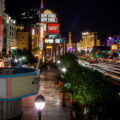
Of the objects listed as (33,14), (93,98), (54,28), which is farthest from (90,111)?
(33,14)

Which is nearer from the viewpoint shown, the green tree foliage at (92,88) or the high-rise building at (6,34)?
the green tree foliage at (92,88)

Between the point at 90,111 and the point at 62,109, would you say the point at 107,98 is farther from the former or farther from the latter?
the point at 62,109

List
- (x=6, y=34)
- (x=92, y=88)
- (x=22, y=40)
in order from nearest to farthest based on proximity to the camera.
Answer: (x=92, y=88) → (x=6, y=34) → (x=22, y=40)

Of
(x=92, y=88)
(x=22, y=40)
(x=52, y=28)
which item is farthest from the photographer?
(x=52, y=28)

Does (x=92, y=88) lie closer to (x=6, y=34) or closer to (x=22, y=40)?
(x=6, y=34)

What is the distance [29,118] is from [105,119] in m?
5.71

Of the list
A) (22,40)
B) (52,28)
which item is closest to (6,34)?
(22,40)

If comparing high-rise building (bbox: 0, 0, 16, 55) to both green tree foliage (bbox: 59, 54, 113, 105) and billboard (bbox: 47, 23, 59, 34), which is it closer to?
billboard (bbox: 47, 23, 59, 34)

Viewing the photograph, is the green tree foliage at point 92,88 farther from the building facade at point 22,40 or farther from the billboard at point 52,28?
the billboard at point 52,28

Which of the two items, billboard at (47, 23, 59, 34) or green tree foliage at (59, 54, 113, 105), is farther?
billboard at (47, 23, 59, 34)

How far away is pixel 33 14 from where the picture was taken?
156 m

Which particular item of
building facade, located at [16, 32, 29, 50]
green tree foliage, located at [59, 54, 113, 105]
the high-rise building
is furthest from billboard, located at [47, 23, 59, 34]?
green tree foliage, located at [59, 54, 113, 105]

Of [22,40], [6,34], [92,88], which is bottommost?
[92,88]

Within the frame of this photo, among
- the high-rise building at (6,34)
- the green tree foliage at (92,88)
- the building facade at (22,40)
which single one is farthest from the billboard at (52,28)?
the green tree foliage at (92,88)
